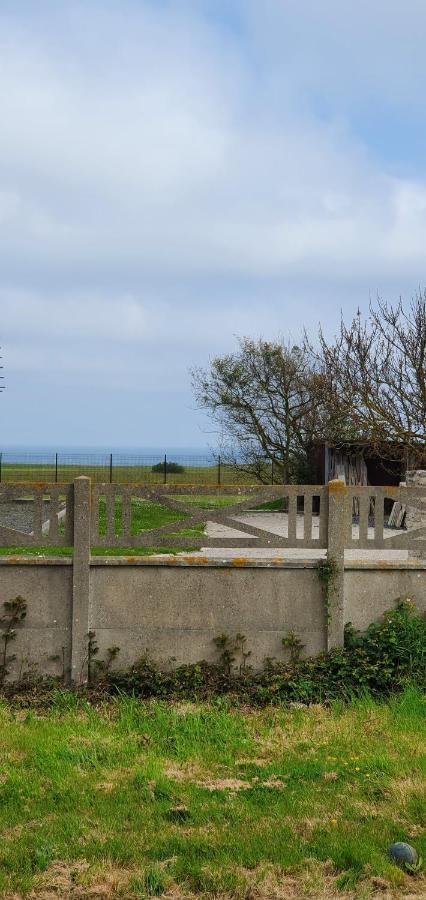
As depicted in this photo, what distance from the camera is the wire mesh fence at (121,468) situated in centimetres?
3080

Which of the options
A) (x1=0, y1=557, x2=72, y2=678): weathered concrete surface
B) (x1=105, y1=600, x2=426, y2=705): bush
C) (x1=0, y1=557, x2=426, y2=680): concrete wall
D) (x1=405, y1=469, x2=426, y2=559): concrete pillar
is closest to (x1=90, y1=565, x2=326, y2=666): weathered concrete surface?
(x1=0, y1=557, x2=426, y2=680): concrete wall

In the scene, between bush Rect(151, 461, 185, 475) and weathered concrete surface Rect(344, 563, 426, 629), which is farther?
bush Rect(151, 461, 185, 475)

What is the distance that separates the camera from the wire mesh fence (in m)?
30.8

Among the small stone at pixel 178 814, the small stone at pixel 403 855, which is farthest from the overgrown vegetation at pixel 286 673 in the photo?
the small stone at pixel 403 855

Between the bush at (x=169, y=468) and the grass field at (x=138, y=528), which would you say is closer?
the grass field at (x=138, y=528)

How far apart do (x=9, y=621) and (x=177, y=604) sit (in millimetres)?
1369

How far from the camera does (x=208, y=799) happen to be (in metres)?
4.42

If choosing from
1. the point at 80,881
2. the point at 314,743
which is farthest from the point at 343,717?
the point at 80,881

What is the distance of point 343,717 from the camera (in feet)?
19.0

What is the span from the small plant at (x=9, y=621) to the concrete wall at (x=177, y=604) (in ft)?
0.18

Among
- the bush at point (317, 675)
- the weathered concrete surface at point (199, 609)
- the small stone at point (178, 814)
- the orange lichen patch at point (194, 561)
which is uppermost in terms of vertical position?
the orange lichen patch at point (194, 561)

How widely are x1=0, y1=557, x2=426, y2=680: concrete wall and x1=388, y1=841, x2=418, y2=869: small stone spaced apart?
2.81 metres

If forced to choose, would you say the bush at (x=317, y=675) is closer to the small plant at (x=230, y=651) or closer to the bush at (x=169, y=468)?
the small plant at (x=230, y=651)

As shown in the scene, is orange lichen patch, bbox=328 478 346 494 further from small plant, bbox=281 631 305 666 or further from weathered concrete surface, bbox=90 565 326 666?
small plant, bbox=281 631 305 666
